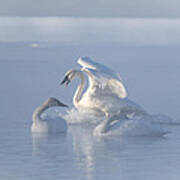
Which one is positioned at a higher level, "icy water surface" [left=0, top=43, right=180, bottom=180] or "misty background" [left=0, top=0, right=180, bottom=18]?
"misty background" [left=0, top=0, right=180, bottom=18]

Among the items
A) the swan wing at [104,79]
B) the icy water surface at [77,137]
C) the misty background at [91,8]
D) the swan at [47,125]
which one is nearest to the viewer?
the icy water surface at [77,137]

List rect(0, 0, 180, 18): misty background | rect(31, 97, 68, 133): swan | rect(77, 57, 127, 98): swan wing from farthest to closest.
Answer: rect(0, 0, 180, 18): misty background
rect(77, 57, 127, 98): swan wing
rect(31, 97, 68, 133): swan

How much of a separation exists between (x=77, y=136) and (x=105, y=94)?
58.4 inches

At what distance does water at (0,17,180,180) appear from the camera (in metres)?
8.02

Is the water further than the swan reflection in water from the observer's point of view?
No

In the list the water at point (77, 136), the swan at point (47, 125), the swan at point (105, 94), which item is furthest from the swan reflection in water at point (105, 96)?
the swan at point (47, 125)

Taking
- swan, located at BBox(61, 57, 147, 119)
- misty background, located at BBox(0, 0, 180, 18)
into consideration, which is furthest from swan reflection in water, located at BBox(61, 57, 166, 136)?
misty background, located at BBox(0, 0, 180, 18)

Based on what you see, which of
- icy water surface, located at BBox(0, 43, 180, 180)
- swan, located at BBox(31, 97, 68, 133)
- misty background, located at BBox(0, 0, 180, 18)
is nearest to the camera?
icy water surface, located at BBox(0, 43, 180, 180)

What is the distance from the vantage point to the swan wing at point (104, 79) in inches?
442

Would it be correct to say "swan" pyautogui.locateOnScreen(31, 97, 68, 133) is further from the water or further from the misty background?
the misty background

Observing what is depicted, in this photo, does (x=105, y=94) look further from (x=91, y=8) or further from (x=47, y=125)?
(x=91, y=8)

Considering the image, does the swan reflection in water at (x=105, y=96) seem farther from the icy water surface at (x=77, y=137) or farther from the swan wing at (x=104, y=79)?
the icy water surface at (x=77, y=137)

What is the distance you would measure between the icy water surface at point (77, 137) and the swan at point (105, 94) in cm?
60

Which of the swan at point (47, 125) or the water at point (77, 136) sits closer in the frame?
the water at point (77, 136)
